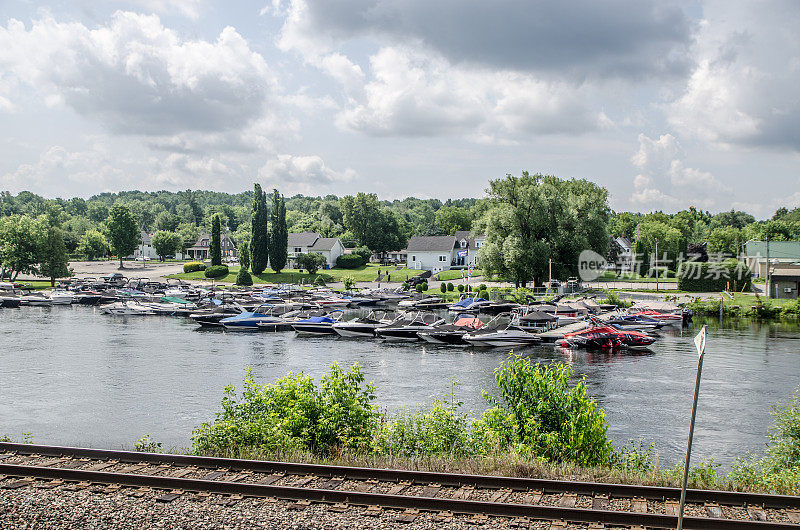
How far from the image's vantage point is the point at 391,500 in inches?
424

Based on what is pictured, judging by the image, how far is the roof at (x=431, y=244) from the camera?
100875 millimetres

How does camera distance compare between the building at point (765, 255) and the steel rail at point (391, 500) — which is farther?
the building at point (765, 255)

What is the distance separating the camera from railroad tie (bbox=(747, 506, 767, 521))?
10164 mm

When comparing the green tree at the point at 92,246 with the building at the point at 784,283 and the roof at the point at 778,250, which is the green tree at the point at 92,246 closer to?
the building at the point at 784,283

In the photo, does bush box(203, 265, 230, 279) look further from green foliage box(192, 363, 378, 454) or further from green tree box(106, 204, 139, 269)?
green foliage box(192, 363, 378, 454)

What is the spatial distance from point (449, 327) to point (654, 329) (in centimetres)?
1619

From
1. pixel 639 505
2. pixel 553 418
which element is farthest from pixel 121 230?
pixel 639 505

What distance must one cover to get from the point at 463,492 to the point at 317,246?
95.0 m

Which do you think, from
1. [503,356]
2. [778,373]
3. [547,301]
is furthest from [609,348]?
[547,301]

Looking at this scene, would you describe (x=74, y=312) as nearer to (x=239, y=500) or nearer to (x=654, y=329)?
(x=654, y=329)

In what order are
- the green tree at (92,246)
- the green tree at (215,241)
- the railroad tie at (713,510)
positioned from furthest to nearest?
the green tree at (92,246), the green tree at (215,241), the railroad tie at (713,510)

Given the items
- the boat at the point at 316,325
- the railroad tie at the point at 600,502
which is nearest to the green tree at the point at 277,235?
the boat at the point at 316,325

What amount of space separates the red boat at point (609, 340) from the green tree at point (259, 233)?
57.4 metres

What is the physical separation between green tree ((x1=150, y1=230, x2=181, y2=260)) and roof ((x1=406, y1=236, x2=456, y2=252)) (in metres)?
55.1
